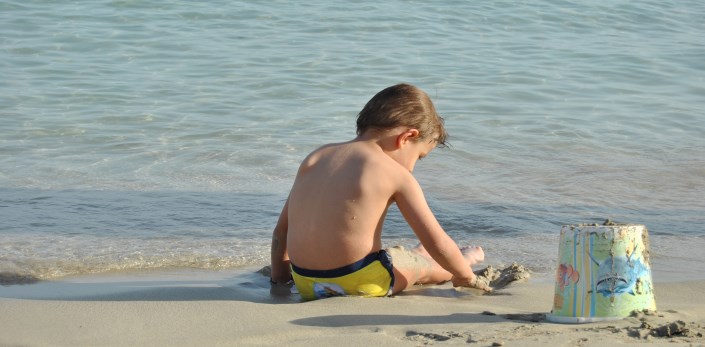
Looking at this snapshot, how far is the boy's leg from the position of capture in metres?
3.92

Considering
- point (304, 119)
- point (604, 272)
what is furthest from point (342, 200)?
point (304, 119)

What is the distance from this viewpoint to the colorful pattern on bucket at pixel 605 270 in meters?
3.18

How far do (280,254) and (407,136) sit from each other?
81cm

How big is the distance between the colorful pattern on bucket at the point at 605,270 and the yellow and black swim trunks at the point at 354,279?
0.79 m

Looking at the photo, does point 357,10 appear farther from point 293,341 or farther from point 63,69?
point 293,341

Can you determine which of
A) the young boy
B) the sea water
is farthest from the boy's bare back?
the sea water

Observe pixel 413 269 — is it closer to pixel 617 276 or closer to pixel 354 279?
pixel 354 279

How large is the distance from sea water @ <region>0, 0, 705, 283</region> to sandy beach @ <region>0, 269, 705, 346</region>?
0.82 m

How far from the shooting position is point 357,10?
13.6 meters

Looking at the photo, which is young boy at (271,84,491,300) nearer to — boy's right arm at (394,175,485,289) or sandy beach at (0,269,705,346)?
boy's right arm at (394,175,485,289)

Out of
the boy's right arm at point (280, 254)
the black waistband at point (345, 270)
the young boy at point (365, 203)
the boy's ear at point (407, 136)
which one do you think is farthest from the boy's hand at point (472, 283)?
the boy's right arm at point (280, 254)

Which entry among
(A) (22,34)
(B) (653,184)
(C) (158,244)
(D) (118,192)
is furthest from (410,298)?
(A) (22,34)

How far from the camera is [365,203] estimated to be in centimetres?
361

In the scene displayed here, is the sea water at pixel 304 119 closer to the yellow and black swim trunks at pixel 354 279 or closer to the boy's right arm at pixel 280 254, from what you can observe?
the boy's right arm at pixel 280 254
